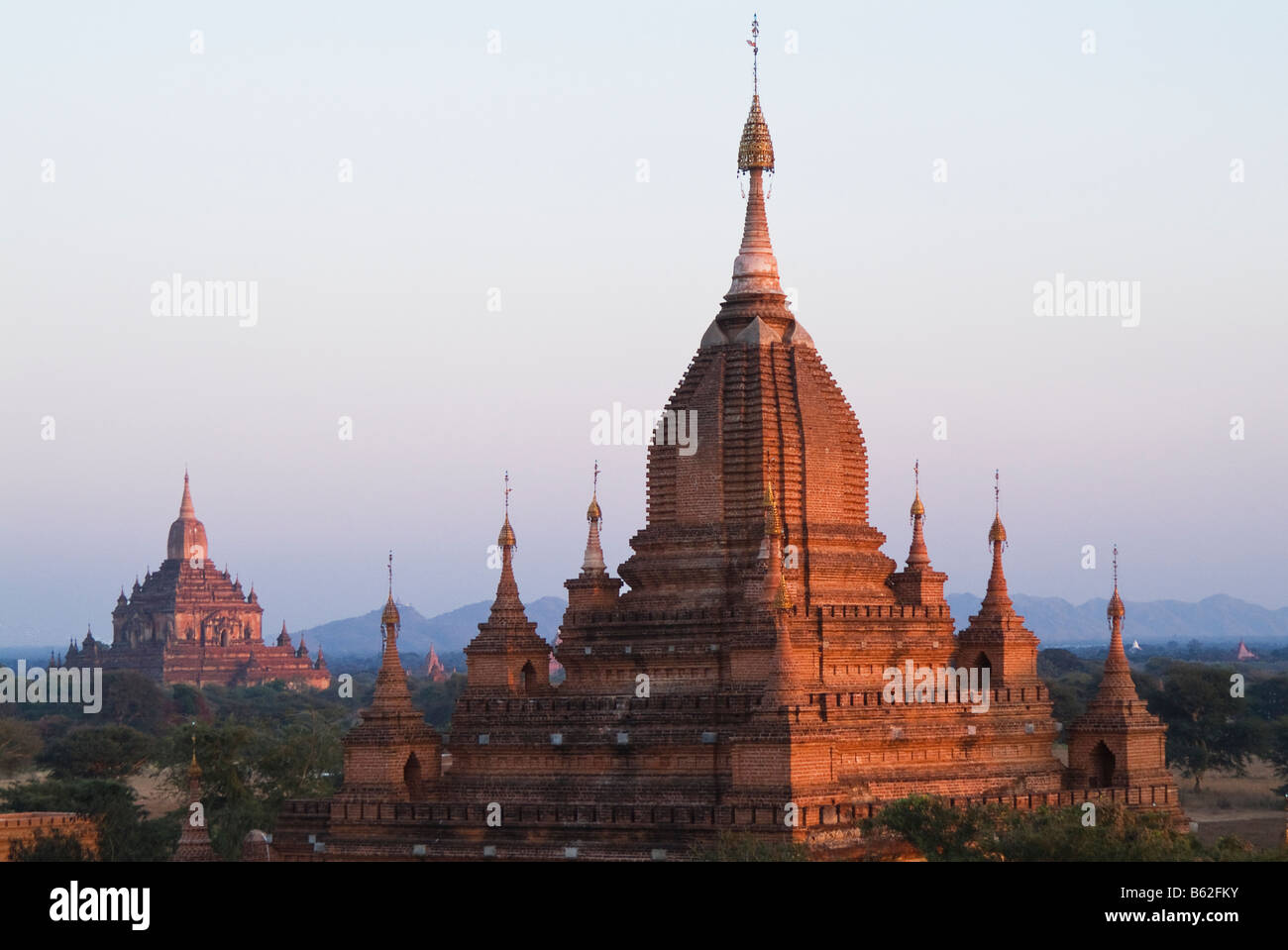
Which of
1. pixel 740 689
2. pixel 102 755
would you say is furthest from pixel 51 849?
pixel 102 755

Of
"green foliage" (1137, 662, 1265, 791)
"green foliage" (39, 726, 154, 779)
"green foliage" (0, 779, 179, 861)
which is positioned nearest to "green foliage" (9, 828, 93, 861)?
"green foliage" (0, 779, 179, 861)

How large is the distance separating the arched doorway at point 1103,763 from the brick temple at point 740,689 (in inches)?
2.8

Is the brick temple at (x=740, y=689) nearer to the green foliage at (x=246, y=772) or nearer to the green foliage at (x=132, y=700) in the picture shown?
the green foliage at (x=246, y=772)

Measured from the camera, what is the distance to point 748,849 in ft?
165

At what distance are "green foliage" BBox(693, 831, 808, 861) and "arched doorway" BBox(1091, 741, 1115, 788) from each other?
14671 mm

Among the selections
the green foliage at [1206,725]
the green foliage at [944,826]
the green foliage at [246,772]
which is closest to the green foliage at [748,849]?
the green foliage at [944,826]

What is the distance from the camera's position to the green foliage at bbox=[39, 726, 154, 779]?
352ft

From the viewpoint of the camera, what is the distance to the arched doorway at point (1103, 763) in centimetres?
6381

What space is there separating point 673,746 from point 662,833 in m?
A: 3.22

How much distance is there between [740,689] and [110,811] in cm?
2823

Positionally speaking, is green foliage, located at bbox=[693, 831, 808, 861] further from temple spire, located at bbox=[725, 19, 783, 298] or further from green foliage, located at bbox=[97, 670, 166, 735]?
green foliage, located at bbox=[97, 670, 166, 735]

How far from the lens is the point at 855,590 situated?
62156mm
